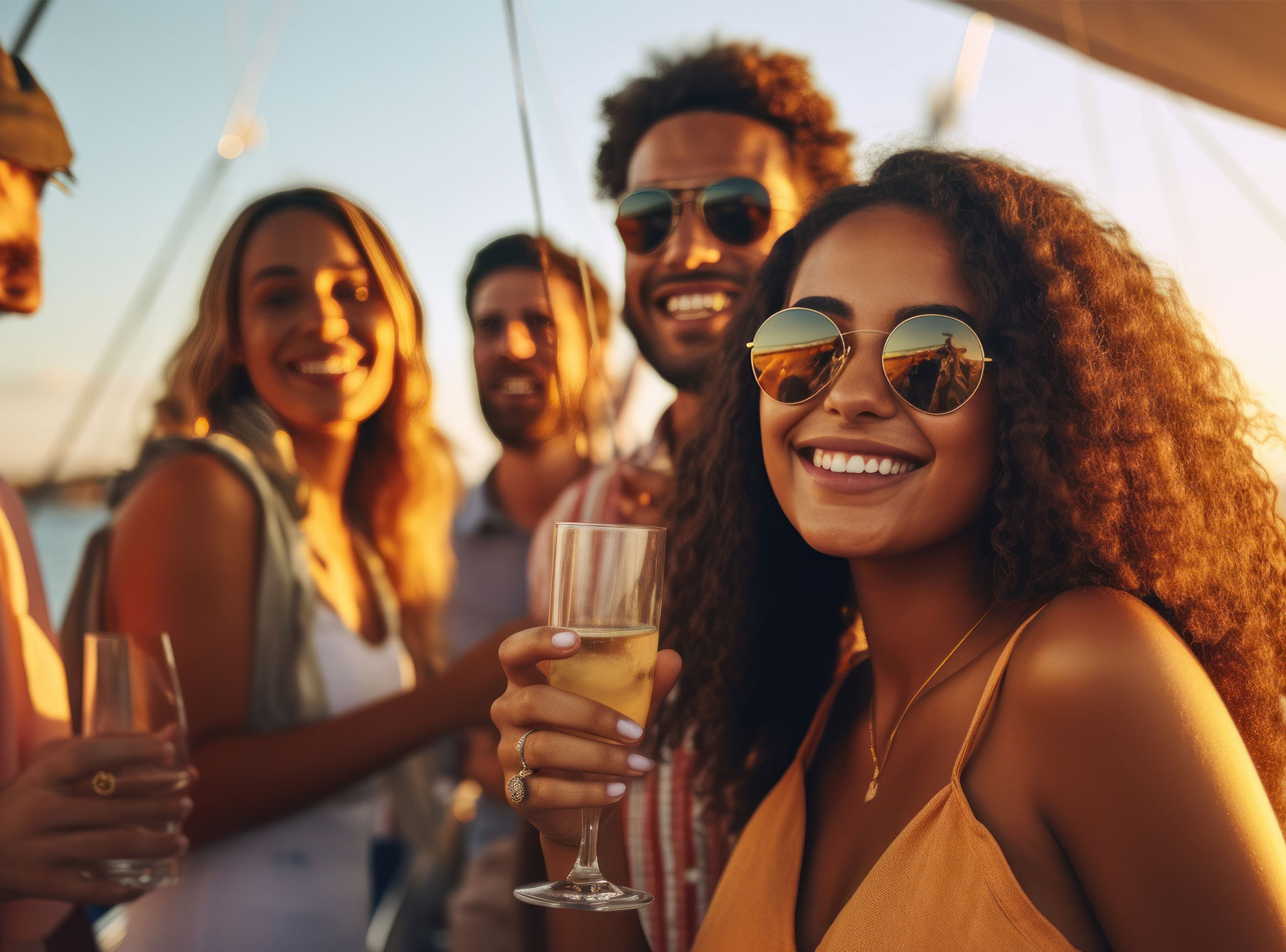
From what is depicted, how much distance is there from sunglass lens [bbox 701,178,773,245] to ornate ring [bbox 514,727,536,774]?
163 centimetres

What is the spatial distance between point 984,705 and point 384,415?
2.16 m

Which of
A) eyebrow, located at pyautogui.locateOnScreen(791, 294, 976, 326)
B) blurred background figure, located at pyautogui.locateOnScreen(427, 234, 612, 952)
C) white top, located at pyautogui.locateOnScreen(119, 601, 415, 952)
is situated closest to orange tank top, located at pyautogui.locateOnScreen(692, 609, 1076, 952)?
eyebrow, located at pyautogui.locateOnScreen(791, 294, 976, 326)

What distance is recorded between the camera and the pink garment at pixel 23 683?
185 centimetres

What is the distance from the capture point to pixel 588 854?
142 centimetres

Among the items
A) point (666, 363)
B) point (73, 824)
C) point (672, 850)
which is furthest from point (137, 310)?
point (672, 850)

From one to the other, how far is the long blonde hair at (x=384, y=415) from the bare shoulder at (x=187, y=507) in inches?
16.0

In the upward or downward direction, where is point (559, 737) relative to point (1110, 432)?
downward

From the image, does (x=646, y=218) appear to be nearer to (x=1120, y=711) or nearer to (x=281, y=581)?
(x=281, y=581)

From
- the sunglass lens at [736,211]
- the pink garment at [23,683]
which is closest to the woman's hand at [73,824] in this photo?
the pink garment at [23,683]

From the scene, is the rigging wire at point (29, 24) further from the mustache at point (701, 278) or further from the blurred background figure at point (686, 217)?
the mustache at point (701, 278)

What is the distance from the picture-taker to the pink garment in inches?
72.7

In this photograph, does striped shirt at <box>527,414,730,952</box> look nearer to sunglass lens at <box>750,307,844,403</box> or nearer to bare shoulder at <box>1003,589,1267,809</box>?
sunglass lens at <box>750,307,844,403</box>

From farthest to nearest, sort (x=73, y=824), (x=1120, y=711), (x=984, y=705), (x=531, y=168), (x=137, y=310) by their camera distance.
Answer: (x=137, y=310) < (x=531, y=168) < (x=73, y=824) < (x=984, y=705) < (x=1120, y=711)

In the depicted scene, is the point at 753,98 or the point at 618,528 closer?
the point at 618,528
